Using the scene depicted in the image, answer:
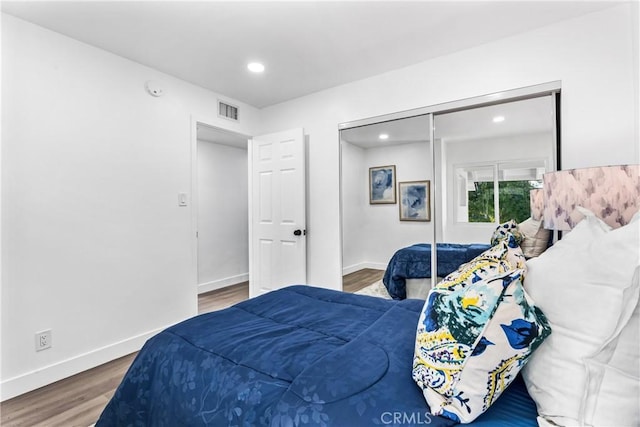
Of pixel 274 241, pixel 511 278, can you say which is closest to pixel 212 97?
pixel 274 241

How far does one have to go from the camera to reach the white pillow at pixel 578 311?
74 centimetres

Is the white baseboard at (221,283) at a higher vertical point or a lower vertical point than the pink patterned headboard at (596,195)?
lower

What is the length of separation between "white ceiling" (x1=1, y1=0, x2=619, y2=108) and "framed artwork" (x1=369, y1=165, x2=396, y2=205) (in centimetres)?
96

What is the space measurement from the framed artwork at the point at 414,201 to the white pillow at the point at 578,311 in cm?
197

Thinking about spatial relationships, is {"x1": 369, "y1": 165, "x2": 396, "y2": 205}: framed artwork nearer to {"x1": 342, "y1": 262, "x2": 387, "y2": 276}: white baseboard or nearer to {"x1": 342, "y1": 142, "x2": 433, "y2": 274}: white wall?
{"x1": 342, "y1": 142, "x2": 433, "y2": 274}: white wall

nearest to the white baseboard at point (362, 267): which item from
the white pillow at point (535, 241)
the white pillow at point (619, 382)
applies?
the white pillow at point (535, 241)

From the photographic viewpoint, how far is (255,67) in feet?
9.39

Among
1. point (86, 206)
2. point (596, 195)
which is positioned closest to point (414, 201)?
point (596, 195)

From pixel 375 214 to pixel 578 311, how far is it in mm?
2410

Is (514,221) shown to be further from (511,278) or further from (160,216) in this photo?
(160,216)

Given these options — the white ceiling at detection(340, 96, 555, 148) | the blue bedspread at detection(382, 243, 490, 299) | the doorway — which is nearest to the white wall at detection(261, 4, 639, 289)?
the white ceiling at detection(340, 96, 555, 148)

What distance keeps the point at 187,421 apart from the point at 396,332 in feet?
2.78

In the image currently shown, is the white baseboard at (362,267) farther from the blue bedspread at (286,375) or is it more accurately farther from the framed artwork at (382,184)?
the blue bedspread at (286,375)

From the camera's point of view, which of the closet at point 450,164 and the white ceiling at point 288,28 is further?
the closet at point 450,164
